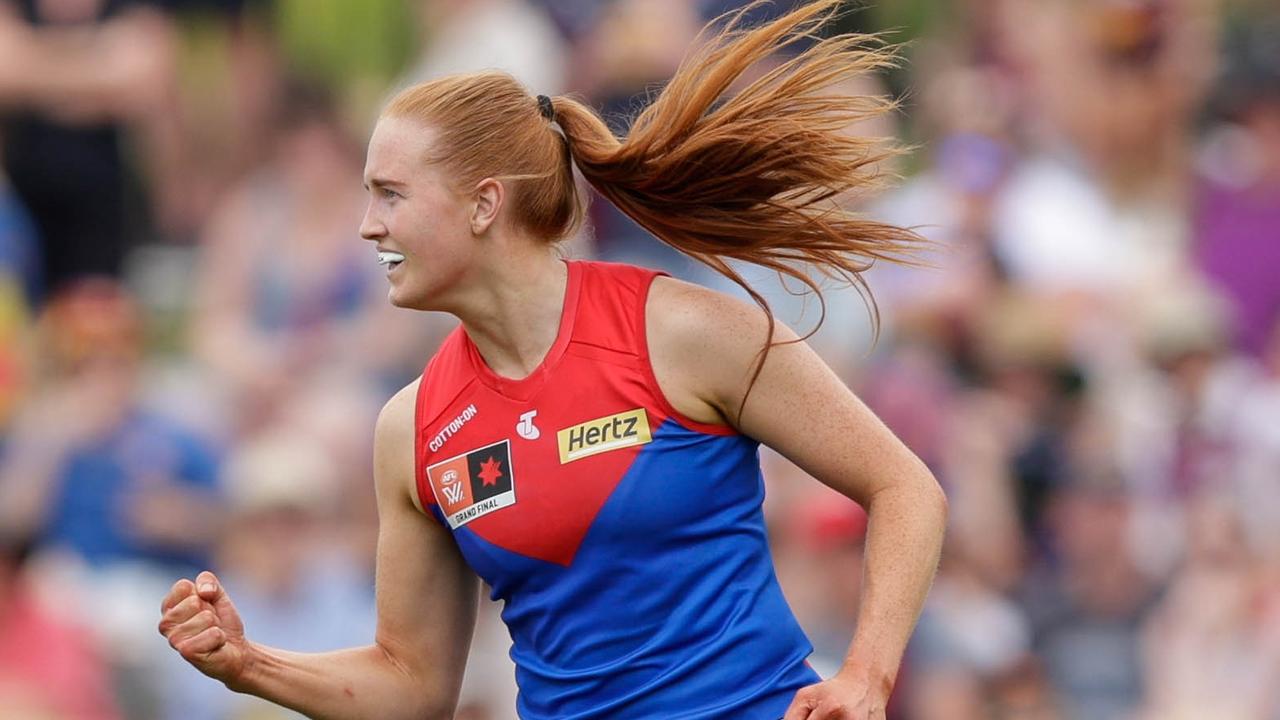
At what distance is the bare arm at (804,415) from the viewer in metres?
3.74

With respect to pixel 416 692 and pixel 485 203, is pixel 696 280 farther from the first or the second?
pixel 485 203

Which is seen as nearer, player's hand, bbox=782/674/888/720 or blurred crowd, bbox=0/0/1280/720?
player's hand, bbox=782/674/888/720

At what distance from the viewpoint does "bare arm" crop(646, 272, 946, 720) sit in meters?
3.74

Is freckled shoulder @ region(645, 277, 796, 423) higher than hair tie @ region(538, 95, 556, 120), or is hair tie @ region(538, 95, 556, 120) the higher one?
hair tie @ region(538, 95, 556, 120)

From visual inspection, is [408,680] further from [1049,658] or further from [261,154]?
[261,154]

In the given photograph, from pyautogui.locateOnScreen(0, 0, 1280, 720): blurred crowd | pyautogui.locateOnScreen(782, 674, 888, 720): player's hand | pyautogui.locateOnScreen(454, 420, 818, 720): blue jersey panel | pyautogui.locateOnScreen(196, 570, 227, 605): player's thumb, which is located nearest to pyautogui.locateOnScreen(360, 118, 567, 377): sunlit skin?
pyautogui.locateOnScreen(454, 420, 818, 720): blue jersey panel

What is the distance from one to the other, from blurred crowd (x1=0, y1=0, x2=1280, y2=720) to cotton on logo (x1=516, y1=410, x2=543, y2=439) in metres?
3.21

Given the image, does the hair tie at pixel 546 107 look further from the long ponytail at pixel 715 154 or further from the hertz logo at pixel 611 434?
the hertz logo at pixel 611 434

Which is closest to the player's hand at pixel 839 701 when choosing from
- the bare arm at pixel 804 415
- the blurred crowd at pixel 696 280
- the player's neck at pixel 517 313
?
the bare arm at pixel 804 415

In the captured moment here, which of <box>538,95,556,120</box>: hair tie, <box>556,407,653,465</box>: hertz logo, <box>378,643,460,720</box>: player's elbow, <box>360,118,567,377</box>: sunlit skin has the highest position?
<box>538,95,556,120</box>: hair tie

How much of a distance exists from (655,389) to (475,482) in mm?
373

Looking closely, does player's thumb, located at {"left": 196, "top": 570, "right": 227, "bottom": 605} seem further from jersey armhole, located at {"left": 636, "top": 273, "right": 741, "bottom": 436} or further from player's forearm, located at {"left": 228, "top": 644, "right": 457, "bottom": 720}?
jersey armhole, located at {"left": 636, "top": 273, "right": 741, "bottom": 436}

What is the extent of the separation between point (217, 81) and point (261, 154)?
1.83ft

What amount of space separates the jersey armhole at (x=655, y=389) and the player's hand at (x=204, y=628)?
85 cm
